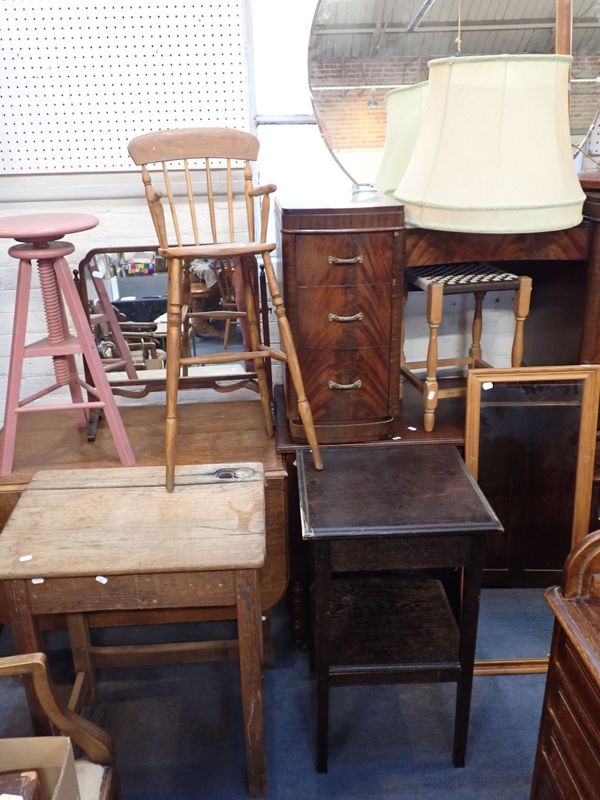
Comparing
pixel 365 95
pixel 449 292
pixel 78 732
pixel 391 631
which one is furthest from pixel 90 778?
pixel 365 95

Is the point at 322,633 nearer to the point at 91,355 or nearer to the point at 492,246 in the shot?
the point at 91,355

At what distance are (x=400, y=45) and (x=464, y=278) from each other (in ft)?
2.75

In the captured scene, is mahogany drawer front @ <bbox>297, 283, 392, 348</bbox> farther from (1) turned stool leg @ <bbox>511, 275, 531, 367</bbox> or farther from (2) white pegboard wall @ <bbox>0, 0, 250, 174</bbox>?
(2) white pegboard wall @ <bbox>0, 0, 250, 174</bbox>

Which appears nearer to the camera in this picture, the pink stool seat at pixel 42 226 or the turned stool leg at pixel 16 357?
the pink stool seat at pixel 42 226

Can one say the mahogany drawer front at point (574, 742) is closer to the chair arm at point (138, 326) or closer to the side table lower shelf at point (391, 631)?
the side table lower shelf at point (391, 631)

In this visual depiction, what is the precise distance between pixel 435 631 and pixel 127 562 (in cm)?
91

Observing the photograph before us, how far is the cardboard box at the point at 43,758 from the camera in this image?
1196 millimetres

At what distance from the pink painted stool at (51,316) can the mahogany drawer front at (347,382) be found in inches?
23.4

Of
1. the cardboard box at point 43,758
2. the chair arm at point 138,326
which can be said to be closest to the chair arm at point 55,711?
the cardboard box at point 43,758

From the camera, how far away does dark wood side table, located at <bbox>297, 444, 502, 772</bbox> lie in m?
1.60

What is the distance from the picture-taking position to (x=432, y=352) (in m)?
2.05

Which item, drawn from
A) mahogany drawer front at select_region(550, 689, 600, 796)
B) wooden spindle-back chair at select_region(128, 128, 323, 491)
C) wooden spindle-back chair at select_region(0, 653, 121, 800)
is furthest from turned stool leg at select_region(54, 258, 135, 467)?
mahogany drawer front at select_region(550, 689, 600, 796)

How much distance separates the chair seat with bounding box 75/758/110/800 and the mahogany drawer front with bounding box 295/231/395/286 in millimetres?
1250

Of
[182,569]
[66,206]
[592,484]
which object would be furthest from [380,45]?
[182,569]
